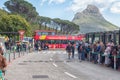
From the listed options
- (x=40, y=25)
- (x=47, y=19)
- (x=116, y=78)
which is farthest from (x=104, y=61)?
(x=47, y=19)

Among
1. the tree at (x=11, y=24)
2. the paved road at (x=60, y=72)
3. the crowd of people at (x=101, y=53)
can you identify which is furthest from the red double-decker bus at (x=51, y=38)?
the paved road at (x=60, y=72)

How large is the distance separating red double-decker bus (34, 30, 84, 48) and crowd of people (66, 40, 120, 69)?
35.5 m

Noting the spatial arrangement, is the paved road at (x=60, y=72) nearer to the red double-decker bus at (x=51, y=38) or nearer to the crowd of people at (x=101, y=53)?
the crowd of people at (x=101, y=53)

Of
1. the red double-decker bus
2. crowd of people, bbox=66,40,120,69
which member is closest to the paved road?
crowd of people, bbox=66,40,120,69

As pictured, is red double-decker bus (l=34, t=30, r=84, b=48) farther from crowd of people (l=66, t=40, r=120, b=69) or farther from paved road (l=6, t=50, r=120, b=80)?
paved road (l=6, t=50, r=120, b=80)

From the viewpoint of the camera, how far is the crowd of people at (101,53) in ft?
79.4

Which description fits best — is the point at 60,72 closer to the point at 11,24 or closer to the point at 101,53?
the point at 101,53

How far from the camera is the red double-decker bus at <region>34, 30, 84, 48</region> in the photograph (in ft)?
238

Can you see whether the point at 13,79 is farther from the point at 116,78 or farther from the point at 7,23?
the point at 7,23

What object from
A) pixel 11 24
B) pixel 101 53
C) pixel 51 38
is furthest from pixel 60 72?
pixel 11 24

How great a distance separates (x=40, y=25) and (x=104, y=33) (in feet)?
367

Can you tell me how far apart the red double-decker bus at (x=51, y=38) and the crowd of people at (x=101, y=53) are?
35479 millimetres

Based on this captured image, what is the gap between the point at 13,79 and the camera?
1691 cm

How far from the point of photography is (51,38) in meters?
74.1
